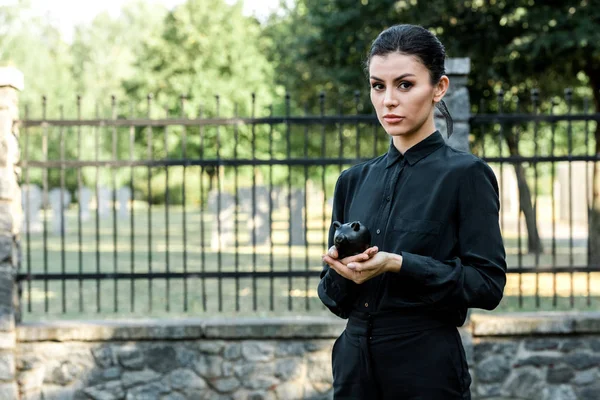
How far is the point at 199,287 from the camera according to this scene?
40.7 feet

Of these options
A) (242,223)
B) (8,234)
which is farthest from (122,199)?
(8,234)

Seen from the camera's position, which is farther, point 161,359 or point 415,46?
point 161,359

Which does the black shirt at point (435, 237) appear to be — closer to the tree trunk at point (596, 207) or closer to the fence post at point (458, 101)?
the fence post at point (458, 101)

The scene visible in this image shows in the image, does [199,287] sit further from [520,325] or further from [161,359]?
[520,325]

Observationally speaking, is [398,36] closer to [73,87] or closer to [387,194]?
[387,194]

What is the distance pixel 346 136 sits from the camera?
21.9 m

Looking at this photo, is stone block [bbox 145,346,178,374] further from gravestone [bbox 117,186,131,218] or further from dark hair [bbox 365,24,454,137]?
gravestone [bbox 117,186,131,218]

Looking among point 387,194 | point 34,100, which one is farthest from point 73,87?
point 387,194

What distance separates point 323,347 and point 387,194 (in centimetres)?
390

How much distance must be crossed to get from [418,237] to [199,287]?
10.4 m

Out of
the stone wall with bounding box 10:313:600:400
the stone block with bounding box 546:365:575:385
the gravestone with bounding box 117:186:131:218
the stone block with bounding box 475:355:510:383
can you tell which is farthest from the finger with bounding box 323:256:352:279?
the gravestone with bounding box 117:186:131:218

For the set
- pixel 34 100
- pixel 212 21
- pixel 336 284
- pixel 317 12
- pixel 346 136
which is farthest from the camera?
pixel 34 100

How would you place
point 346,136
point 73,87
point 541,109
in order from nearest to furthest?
point 541,109
point 346,136
point 73,87

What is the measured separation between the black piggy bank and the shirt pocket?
0.50ft
